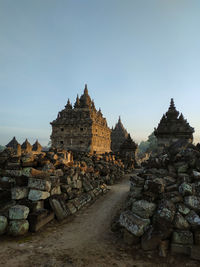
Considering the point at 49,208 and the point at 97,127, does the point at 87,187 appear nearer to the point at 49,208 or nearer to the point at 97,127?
the point at 49,208

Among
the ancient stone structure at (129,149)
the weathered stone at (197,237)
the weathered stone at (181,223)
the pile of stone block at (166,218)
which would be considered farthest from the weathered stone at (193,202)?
the ancient stone structure at (129,149)

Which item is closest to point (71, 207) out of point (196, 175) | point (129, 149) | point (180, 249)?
point (180, 249)

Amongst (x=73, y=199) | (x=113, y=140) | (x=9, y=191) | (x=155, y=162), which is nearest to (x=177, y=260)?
(x=155, y=162)

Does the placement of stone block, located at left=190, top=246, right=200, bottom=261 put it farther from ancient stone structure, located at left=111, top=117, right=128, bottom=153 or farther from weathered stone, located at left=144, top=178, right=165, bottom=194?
ancient stone structure, located at left=111, top=117, right=128, bottom=153

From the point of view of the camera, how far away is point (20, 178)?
228 inches

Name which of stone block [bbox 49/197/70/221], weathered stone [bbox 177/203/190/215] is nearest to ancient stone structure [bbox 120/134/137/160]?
stone block [bbox 49/197/70/221]

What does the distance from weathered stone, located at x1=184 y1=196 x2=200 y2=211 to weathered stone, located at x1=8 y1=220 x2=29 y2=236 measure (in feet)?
14.2

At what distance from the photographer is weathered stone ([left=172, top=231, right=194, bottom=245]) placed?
3593 millimetres

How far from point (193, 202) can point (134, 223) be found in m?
1.54

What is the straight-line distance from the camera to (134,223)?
3984 mm

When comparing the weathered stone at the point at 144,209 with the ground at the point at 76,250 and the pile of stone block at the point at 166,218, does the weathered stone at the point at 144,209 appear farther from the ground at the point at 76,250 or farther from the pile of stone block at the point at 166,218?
the ground at the point at 76,250

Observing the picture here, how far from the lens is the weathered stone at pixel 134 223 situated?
12.7ft

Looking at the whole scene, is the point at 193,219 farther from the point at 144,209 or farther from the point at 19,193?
the point at 19,193

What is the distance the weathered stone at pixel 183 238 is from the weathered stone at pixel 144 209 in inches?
26.0
